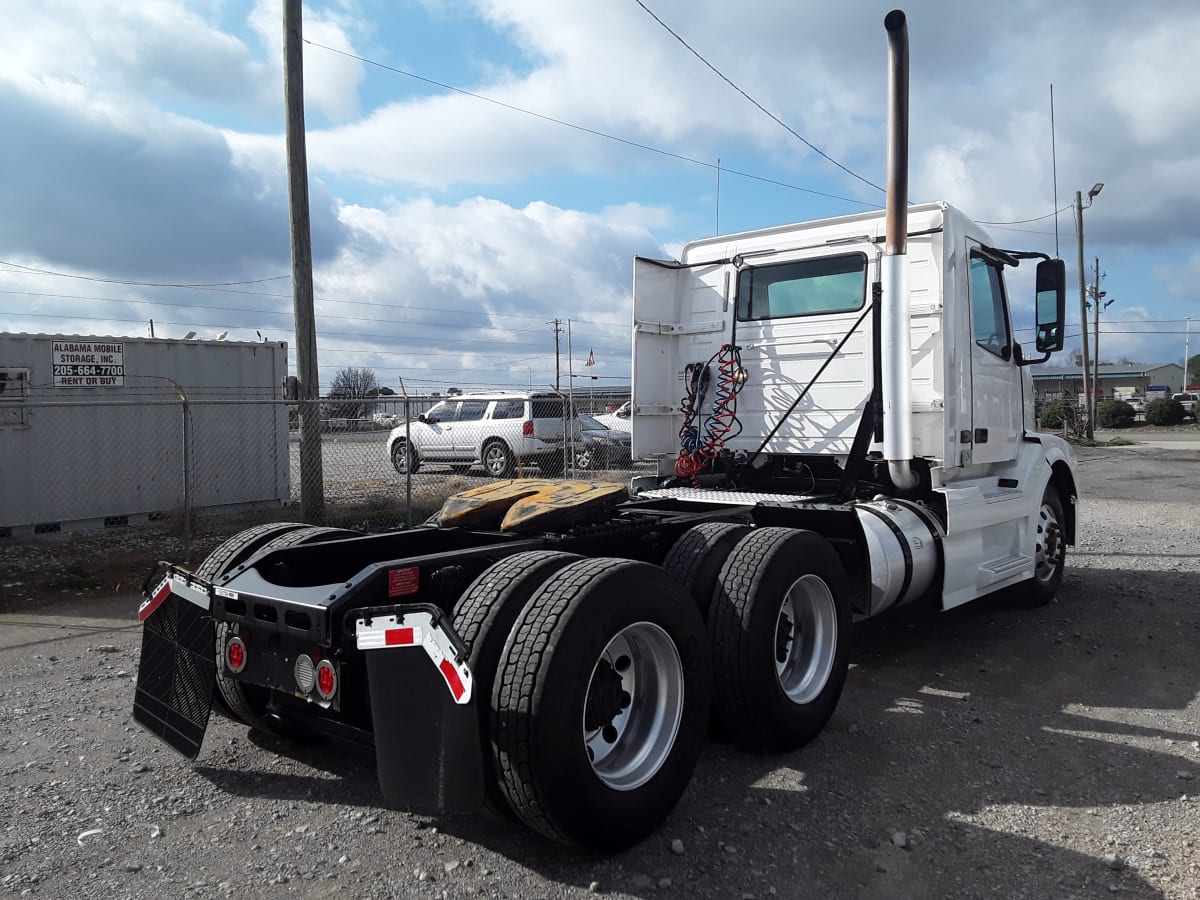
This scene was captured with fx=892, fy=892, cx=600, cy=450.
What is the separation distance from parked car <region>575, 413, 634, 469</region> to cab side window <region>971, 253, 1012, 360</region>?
10244mm

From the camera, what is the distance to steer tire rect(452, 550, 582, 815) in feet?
9.76

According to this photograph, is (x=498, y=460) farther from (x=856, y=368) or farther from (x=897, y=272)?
(x=897, y=272)

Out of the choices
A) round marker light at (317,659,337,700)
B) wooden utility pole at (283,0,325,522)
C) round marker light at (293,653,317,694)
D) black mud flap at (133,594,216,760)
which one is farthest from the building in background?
round marker light at (317,659,337,700)

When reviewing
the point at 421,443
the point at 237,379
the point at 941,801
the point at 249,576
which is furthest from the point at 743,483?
the point at 421,443

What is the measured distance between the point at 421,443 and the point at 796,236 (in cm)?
1240

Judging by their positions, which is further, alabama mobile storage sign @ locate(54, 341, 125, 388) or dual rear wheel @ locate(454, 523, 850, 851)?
alabama mobile storage sign @ locate(54, 341, 125, 388)

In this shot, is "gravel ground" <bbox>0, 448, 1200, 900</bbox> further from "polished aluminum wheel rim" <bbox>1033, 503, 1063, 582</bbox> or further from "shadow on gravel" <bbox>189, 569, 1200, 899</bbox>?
"polished aluminum wheel rim" <bbox>1033, 503, 1063, 582</bbox>

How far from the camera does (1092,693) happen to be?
5199 millimetres

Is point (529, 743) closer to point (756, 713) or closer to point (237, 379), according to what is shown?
point (756, 713)

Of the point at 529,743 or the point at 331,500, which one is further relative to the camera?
the point at 331,500

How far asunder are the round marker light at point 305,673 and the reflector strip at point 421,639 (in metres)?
0.35

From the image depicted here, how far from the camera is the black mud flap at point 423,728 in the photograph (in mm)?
2850

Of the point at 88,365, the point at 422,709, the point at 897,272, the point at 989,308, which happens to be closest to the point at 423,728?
the point at 422,709

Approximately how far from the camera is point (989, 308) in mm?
6543
